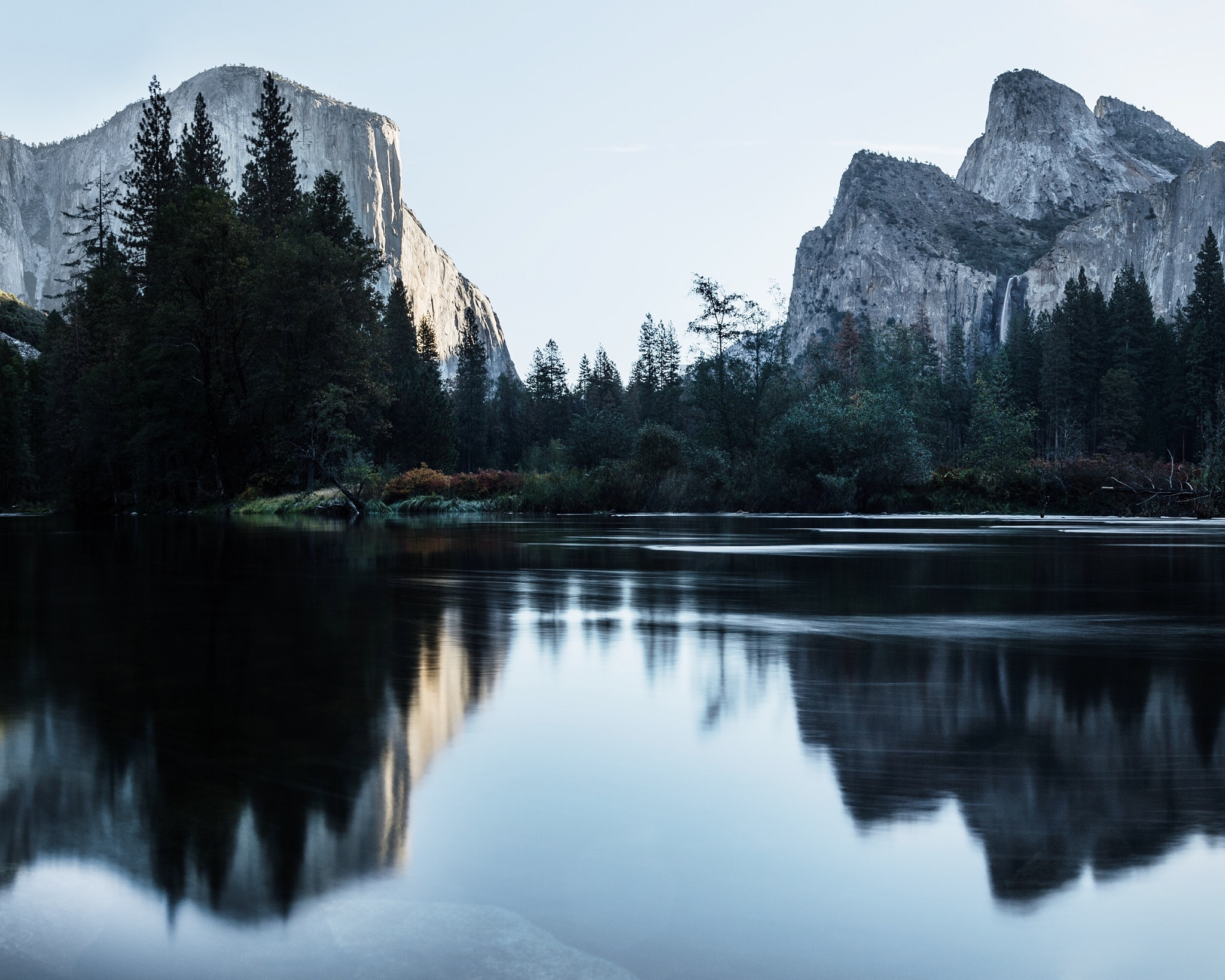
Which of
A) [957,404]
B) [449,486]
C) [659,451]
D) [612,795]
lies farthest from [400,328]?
[612,795]

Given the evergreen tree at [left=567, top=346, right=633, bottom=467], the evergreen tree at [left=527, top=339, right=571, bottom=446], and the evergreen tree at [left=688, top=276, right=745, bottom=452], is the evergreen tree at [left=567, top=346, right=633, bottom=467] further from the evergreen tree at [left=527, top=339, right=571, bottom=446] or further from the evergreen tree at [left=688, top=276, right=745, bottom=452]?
the evergreen tree at [left=527, top=339, right=571, bottom=446]

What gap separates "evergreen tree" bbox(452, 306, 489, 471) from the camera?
324 ft

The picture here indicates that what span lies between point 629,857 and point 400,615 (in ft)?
20.9

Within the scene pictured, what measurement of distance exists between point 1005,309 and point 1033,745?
666 feet

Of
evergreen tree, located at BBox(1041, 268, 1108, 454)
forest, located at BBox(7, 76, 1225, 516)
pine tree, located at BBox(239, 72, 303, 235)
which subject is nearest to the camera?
forest, located at BBox(7, 76, 1225, 516)

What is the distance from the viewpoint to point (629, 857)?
3.07 meters

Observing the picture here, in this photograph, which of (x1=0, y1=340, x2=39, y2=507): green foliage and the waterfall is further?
the waterfall

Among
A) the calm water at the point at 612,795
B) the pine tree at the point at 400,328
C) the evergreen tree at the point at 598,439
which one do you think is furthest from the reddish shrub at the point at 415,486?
the calm water at the point at 612,795

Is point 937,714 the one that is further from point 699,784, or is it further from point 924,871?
point 924,871

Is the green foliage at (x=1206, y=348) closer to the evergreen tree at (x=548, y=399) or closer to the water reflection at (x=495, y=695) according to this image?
the evergreen tree at (x=548, y=399)

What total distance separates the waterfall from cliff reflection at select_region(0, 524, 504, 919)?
195 meters

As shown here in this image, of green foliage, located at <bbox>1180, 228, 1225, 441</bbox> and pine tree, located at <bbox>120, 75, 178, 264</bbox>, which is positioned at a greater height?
pine tree, located at <bbox>120, 75, 178, 264</bbox>

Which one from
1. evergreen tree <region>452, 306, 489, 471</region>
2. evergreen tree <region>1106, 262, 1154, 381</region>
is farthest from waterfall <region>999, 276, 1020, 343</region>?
evergreen tree <region>452, 306, 489, 471</region>

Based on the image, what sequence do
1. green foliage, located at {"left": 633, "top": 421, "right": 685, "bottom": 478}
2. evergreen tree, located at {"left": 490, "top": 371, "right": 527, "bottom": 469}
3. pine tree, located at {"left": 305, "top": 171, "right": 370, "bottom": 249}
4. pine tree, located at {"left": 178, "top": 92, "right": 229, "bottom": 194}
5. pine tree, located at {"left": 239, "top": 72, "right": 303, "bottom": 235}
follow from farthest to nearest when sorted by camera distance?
1. evergreen tree, located at {"left": 490, "top": 371, "right": 527, "bottom": 469}
2. pine tree, located at {"left": 239, "top": 72, "right": 303, "bottom": 235}
3. pine tree, located at {"left": 305, "top": 171, "right": 370, "bottom": 249}
4. pine tree, located at {"left": 178, "top": 92, "right": 229, "bottom": 194}
5. green foliage, located at {"left": 633, "top": 421, "right": 685, "bottom": 478}
